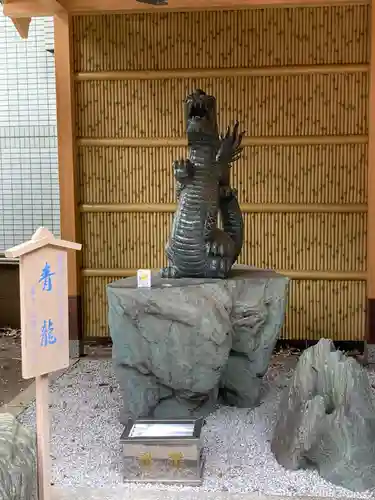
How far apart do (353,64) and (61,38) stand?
2.31 metres

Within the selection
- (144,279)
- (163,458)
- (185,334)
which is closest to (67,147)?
(144,279)

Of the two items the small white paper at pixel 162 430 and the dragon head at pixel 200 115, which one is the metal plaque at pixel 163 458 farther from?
the dragon head at pixel 200 115

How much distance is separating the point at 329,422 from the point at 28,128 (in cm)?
434

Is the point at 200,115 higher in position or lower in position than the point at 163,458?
higher

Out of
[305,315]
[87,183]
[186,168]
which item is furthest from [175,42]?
[305,315]

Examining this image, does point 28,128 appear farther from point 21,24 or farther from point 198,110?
point 198,110

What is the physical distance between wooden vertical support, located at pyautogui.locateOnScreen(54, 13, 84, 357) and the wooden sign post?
3044 mm

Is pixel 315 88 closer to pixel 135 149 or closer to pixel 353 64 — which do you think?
pixel 353 64

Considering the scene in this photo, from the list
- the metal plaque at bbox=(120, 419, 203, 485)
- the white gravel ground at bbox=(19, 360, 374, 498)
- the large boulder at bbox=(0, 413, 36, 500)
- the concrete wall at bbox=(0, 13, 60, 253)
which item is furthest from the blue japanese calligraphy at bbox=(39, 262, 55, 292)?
the concrete wall at bbox=(0, 13, 60, 253)

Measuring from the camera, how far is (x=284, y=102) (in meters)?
4.97

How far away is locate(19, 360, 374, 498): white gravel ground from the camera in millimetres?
2875

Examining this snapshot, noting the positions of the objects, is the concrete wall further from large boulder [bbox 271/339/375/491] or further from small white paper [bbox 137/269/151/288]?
large boulder [bbox 271/339/375/491]

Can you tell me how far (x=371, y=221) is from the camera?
494 cm

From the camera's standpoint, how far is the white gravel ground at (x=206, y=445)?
288 cm
